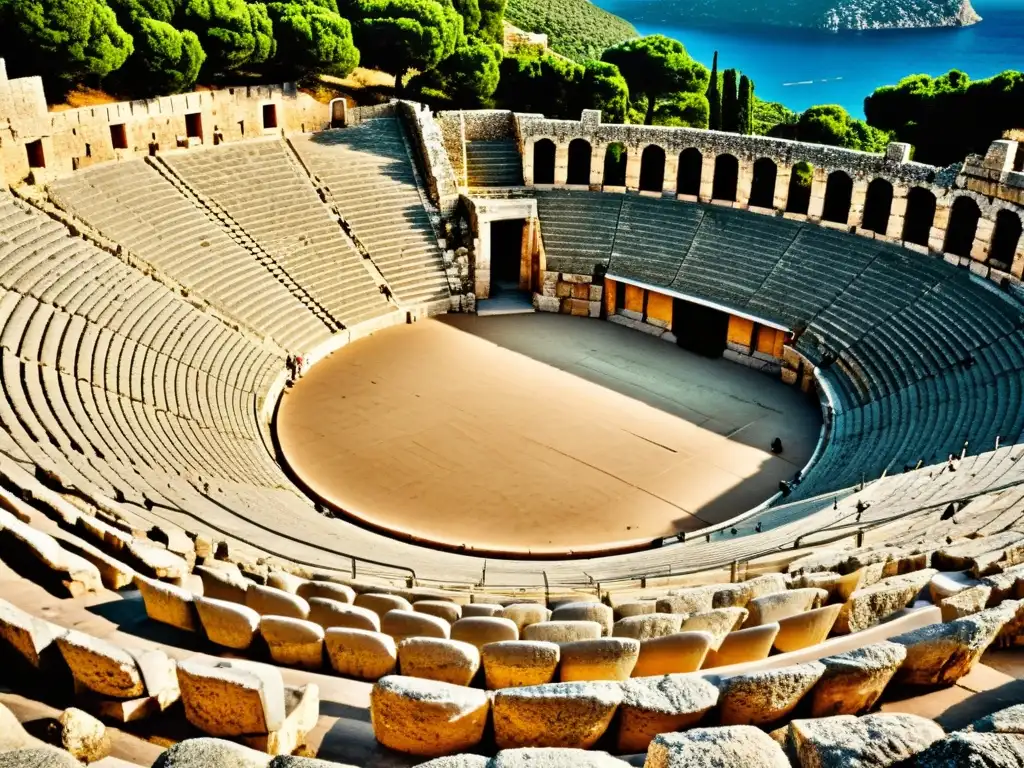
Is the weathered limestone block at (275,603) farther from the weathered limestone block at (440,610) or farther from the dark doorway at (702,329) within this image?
the dark doorway at (702,329)

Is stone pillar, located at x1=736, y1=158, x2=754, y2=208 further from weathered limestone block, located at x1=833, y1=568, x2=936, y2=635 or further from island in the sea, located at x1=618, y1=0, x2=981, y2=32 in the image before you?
island in the sea, located at x1=618, y1=0, x2=981, y2=32

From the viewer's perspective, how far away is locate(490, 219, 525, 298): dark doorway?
104ft

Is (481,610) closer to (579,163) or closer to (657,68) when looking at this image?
(579,163)

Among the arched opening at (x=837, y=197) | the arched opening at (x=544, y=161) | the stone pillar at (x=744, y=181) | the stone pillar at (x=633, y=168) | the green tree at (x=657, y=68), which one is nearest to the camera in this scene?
the stone pillar at (x=744, y=181)

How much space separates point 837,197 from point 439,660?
103 feet

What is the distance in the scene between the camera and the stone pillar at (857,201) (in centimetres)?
2725

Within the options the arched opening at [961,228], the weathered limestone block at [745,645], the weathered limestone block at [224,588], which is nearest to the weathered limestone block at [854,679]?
the weathered limestone block at [745,645]

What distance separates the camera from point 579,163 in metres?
36.2

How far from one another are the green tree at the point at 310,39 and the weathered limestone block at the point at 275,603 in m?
29.6

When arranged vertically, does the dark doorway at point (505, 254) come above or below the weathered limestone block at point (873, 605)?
below

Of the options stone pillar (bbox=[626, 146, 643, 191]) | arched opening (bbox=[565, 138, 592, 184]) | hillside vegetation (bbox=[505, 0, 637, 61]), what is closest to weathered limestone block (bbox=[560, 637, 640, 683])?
stone pillar (bbox=[626, 146, 643, 191])

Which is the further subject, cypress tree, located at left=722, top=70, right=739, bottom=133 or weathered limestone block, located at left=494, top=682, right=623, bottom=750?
cypress tree, located at left=722, top=70, right=739, bottom=133

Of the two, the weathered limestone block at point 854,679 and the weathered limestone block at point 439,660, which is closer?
the weathered limestone block at point 854,679

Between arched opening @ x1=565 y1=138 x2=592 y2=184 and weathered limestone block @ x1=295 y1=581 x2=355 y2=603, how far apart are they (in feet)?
79.1
